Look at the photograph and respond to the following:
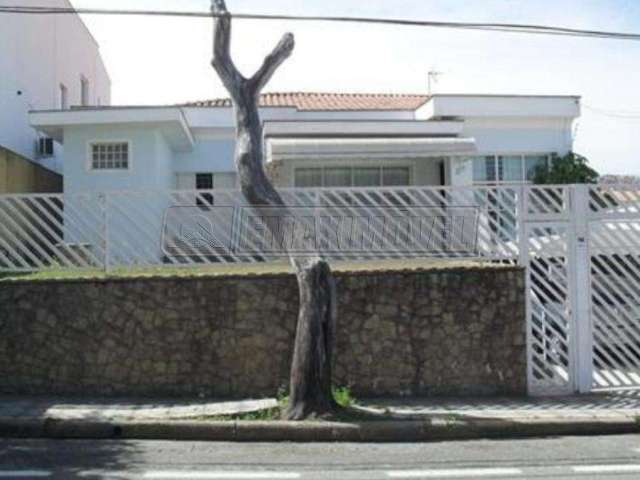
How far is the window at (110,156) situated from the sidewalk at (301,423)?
977 cm

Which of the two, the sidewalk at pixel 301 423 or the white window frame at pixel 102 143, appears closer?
the sidewalk at pixel 301 423

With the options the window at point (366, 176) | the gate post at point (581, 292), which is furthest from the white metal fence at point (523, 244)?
the window at point (366, 176)

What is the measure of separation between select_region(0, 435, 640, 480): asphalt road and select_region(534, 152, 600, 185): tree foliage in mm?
12981

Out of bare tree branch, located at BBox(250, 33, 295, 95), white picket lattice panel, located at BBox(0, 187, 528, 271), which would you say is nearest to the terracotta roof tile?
white picket lattice panel, located at BBox(0, 187, 528, 271)

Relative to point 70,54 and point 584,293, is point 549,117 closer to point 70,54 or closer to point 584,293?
point 584,293

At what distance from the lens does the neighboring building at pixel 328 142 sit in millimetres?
17516

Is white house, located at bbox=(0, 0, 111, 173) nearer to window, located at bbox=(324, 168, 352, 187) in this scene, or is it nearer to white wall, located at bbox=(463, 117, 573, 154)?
window, located at bbox=(324, 168, 352, 187)

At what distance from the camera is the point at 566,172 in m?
20.2

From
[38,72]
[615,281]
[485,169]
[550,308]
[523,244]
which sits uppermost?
[38,72]

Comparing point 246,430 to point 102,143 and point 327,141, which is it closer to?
point 327,141

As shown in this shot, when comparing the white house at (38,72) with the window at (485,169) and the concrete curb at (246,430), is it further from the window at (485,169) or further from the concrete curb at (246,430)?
the concrete curb at (246,430)

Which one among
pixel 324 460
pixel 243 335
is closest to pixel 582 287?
pixel 243 335

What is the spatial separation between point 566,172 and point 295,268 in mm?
13267

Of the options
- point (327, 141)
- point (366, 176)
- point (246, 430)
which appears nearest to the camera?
point (246, 430)
